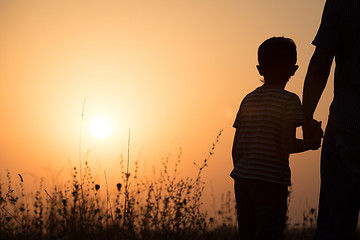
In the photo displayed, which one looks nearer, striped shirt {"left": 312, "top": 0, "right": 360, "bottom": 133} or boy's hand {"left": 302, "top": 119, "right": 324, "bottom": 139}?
striped shirt {"left": 312, "top": 0, "right": 360, "bottom": 133}

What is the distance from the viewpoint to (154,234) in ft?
17.9

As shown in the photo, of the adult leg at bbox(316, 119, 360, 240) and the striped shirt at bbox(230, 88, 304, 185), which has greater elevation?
the striped shirt at bbox(230, 88, 304, 185)

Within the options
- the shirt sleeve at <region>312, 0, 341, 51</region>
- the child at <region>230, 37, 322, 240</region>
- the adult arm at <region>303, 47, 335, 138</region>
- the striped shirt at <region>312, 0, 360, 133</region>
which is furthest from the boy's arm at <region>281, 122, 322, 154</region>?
the shirt sleeve at <region>312, 0, 341, 51</region>

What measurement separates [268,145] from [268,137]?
5 cm

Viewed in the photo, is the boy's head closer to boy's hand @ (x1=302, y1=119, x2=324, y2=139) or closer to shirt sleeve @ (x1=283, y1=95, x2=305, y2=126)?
shirt sleeve @ (x1=283, y1=95, x2=305, y2=126)

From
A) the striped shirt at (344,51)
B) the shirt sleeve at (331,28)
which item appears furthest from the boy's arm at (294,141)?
the shirt sleeve at (331,28)

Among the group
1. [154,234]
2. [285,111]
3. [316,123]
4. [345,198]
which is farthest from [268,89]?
[154,234]

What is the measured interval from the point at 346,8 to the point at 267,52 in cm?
74

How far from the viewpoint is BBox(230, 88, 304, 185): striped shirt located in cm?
309

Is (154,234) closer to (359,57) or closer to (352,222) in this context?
(352,222)

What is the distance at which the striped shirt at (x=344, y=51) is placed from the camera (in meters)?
2.53

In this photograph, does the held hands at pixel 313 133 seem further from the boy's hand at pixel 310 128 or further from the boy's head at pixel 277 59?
the boy's head at pixel 277 59

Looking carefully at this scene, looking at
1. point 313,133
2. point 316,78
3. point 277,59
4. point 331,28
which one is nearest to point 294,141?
point 313,133

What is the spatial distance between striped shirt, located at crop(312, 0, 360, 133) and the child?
39cm
